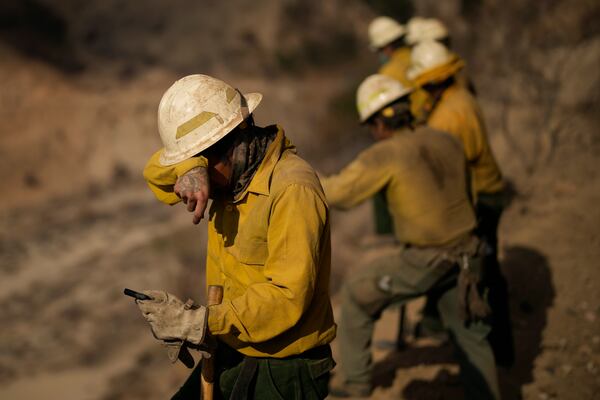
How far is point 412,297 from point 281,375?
1.64 metres

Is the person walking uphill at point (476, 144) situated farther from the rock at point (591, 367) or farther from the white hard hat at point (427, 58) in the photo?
the rock at point (591, 367)

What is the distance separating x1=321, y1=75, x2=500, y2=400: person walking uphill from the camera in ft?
12.1

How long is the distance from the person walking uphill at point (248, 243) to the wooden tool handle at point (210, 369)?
0.06 meters

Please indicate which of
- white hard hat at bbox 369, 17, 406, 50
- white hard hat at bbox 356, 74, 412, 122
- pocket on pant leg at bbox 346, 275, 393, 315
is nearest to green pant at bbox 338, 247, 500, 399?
pocket on pant leg at bbox 346, 275, 393, 315

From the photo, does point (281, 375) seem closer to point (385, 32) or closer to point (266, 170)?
point (266, 170)

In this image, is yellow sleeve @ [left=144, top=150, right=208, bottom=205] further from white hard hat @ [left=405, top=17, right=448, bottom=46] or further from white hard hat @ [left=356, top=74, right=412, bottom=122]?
white hard hat @ [left=405, top=17, right=448, bottom=46]

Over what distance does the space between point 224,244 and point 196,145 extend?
453 millimetres

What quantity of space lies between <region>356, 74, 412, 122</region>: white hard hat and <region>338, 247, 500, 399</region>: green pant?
0.94 m

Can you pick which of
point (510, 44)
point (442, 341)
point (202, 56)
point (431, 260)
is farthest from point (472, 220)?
point (202, 56)

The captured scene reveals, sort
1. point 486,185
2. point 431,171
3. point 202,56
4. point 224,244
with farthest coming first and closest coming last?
point 202,56 → point 486,185 → point 431,171 → point 224,244

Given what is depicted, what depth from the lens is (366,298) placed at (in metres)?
3.97

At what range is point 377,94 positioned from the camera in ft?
13.3

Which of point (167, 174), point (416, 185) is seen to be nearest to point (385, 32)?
point (416, 185)

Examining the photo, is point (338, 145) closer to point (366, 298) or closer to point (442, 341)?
point (442, 341)
